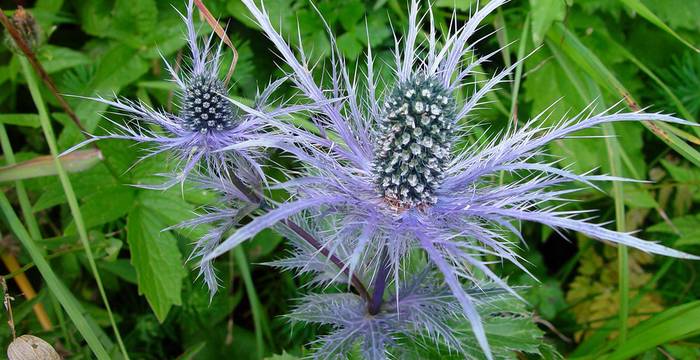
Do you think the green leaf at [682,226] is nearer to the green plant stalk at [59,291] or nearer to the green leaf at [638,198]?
the green leaf at [638,198]

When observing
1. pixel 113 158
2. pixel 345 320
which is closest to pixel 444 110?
pixel 345 320

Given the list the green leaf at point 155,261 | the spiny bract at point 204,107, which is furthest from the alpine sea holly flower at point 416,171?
the green leaf at point 155,261

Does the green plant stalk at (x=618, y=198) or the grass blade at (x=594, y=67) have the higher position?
the grass blade at (x=594, y=67)

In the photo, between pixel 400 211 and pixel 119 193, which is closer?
pixel 400 211

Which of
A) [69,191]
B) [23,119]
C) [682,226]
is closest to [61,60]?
[23,119]

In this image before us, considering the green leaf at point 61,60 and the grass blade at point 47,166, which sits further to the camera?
the green leaf at point 61,60

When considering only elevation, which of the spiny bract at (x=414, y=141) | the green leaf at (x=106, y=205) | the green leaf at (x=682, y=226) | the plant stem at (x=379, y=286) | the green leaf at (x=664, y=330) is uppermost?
the spiny bract at (x=414, y=141)

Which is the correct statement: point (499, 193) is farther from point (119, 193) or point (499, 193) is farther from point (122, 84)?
point (122, 84)
